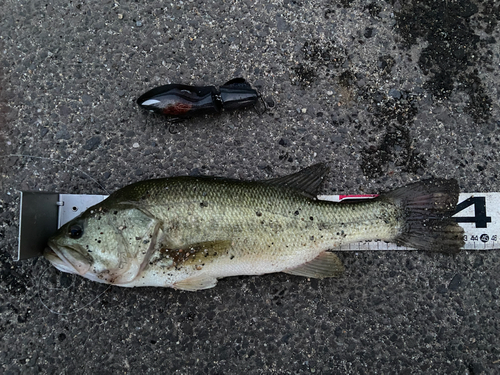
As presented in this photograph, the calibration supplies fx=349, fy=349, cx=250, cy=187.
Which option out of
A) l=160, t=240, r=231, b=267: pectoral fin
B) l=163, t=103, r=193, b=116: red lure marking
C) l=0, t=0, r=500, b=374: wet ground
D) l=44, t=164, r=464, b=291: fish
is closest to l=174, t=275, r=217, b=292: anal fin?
l=44, t=164, r=464, b=291: fish

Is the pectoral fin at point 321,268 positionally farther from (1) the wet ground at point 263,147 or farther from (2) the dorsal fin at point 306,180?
(2) the dorsal fin at point 306,180

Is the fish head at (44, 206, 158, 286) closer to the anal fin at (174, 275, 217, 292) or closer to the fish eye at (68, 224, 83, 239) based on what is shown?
the fish eye at (68, 224, 83, 239)

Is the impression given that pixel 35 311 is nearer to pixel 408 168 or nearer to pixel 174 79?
pixel 174 79

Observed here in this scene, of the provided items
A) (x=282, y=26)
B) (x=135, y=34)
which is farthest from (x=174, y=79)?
(x=282, y=26)

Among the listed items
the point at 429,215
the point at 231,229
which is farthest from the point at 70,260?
the point at 429,215

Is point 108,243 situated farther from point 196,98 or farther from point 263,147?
point 263,147

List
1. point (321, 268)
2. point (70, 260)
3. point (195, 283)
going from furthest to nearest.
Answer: point (321, 268), point (195, 283), point (70, 260)

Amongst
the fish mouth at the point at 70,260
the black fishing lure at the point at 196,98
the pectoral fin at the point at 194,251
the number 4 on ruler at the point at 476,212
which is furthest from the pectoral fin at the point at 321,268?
the fish mouth at the point at 70,260
